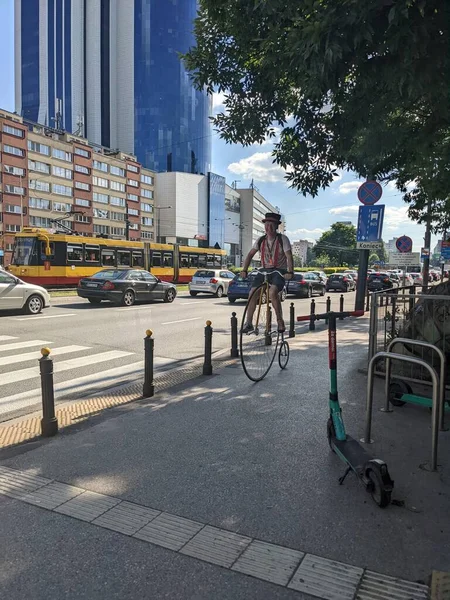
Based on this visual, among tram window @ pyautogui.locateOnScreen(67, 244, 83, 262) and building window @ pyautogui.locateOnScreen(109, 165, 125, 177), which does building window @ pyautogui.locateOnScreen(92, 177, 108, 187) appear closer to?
building window @ pyautogui.locateOnScreen(109, 165, 125, 177)

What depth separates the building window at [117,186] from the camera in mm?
82812

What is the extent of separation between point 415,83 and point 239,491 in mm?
3625

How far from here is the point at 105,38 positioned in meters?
112

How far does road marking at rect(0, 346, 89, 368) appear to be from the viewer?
802cm

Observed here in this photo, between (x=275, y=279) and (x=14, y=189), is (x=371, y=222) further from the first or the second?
(x=14, y=189)

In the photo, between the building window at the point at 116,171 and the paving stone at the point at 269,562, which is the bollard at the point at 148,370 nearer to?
the paving stone at the point at 269,562

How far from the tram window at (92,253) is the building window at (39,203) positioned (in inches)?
1788

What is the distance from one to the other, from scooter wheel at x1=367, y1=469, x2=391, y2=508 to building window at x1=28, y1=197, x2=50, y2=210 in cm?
7078

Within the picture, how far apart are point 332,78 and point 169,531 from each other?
374cm

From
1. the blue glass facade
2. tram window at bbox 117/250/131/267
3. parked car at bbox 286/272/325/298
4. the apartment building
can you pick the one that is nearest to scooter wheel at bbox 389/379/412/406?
parked car at bbox 286/272/325/298

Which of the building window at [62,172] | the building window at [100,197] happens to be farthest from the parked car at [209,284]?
the building window at [100,197]

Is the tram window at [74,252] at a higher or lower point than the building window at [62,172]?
lower

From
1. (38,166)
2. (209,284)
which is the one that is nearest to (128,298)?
(209,284)

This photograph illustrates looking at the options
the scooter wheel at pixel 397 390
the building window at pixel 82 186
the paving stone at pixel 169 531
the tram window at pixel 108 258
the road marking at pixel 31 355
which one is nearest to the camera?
the paving stone at pixel 169 531
